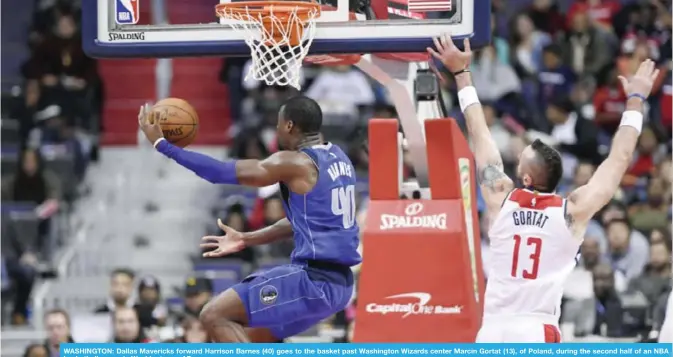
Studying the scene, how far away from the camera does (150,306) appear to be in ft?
41.4

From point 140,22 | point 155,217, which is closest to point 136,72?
point 155,217

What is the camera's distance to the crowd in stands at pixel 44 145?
1512cm

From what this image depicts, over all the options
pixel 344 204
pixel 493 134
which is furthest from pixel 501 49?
pixel 344 204

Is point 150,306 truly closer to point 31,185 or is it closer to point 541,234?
point 31,185

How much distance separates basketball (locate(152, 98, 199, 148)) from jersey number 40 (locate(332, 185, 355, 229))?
91cm

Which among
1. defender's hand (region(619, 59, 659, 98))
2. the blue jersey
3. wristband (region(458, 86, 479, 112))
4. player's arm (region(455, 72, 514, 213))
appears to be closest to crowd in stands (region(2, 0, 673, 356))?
the blue jersey

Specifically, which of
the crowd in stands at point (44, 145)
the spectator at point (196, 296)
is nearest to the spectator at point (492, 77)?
the crowd in stands at point (44, 145)

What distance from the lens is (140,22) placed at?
364 inches

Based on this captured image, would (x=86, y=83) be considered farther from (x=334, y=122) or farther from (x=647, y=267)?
(x=647, y=267)

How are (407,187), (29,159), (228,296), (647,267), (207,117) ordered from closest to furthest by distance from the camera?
(228,296) < (407,187) < (647,267) < (29,159) < (207,117)

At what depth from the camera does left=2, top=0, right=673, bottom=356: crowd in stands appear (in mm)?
12719

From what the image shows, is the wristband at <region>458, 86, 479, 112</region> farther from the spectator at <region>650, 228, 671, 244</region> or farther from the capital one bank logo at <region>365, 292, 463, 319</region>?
the spectator at <region>650, 228, 671, 244</region>

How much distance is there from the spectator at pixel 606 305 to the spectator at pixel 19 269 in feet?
17.6

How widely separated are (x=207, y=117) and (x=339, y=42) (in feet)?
32.3
